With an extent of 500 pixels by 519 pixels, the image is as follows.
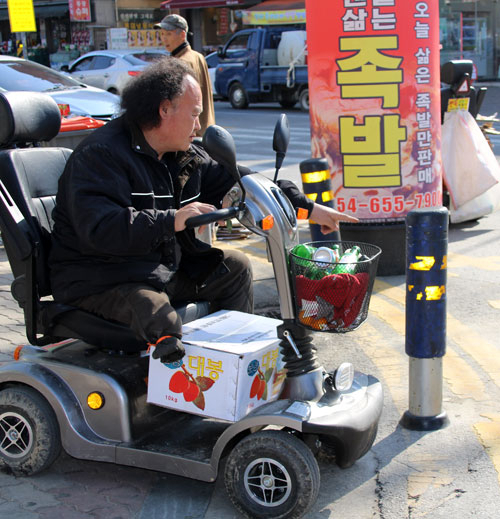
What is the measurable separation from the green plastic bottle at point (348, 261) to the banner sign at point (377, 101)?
9.83 ft

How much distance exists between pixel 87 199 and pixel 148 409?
35.4 inches

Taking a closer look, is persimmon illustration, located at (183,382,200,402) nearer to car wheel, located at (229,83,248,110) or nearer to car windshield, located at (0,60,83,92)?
car windshield, located at (0,60,83,92)

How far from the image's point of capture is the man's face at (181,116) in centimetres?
316

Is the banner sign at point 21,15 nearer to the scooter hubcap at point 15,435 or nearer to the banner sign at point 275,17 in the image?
the banner sign at point 275,17

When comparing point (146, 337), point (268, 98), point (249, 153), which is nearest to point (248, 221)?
point (146, 337)

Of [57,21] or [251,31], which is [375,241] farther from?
[57,21]

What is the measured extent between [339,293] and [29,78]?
9229mm

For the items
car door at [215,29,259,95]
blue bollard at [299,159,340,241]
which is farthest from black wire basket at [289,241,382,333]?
car door at [215,29,259,95]

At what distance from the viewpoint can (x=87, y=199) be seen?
300 centimetres

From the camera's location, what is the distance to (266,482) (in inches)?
112

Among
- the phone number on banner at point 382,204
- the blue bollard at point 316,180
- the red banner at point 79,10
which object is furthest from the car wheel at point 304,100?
the red banner at point 79,10

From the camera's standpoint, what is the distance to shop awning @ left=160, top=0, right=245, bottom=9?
30.4 m

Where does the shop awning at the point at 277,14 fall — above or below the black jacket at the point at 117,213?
above

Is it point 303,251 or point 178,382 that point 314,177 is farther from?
point 178,382
